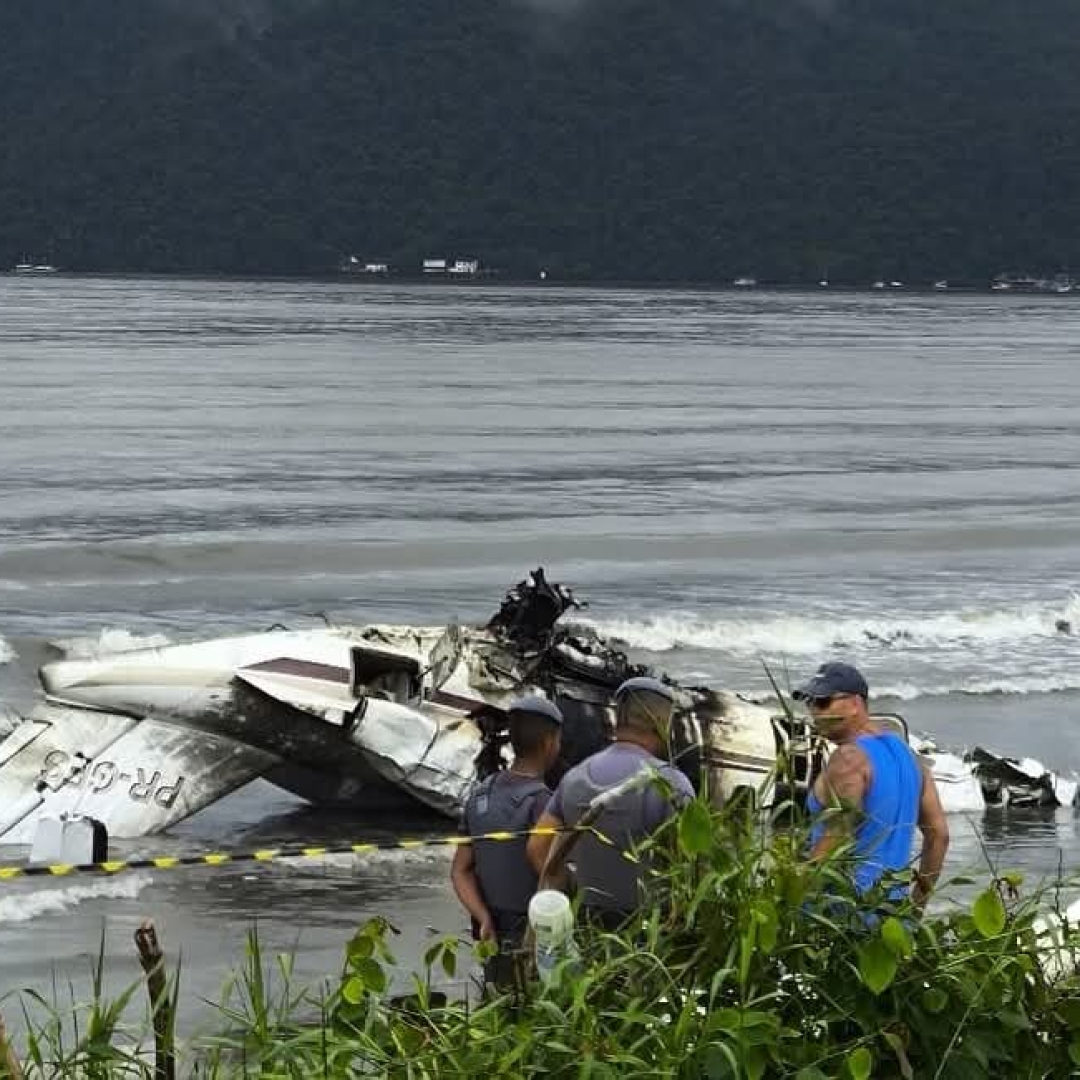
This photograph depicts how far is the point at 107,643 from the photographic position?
2738 cm

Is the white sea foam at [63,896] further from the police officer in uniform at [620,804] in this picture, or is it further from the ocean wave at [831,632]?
the ocean wave at [831,632]

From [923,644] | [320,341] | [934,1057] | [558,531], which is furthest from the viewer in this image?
[320,341]

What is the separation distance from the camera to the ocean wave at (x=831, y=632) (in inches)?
1088

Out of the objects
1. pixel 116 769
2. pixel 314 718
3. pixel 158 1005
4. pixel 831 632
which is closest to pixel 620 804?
pixel 158 1005

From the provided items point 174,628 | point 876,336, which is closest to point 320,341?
point 876,336

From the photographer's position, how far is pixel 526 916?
8.92m

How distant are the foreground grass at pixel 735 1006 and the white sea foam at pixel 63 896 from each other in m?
6.77

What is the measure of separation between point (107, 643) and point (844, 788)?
66.4 ft

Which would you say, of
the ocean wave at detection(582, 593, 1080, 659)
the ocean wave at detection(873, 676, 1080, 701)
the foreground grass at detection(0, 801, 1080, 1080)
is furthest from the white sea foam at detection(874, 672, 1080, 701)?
the foreground grass at detection(0, 801, 1080, 1080)

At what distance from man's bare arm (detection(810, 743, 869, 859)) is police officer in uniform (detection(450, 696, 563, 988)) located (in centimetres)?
116

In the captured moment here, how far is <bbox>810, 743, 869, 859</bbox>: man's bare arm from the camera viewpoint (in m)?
7.89

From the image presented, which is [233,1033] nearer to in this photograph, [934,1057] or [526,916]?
[526,916]

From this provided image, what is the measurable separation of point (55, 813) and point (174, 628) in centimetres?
1360

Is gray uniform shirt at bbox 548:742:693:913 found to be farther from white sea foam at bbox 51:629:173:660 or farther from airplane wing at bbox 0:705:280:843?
white sea foam at bbox 51:629:173:660
